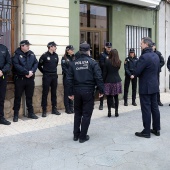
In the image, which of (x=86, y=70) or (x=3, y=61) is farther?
(x=3, y=61)

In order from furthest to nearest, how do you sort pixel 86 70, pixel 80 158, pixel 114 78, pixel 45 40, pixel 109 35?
pixel 109 35 < pixel 45 40 < pixel 114 78 < pixel 86 70 < pixel 80 158

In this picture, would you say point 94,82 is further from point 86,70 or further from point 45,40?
point 45,40

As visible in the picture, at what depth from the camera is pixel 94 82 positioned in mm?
5742

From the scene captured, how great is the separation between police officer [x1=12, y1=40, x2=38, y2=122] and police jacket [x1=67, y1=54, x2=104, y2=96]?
7.01 feet

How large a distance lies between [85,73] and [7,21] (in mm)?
3421

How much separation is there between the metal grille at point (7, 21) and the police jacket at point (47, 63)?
928 mm

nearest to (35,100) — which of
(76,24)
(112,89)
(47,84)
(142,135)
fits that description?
(47,84)

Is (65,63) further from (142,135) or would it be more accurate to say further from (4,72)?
(142,135)

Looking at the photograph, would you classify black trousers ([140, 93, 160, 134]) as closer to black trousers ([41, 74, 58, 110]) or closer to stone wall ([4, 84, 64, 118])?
black trousers ([41, 74, 58, 110])

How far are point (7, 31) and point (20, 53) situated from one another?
2.88 feet

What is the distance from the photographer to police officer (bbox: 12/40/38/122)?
7.42 m

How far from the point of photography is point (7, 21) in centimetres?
790

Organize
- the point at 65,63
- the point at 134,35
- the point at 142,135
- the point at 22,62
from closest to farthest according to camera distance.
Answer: the point at 142,135, the point at 22,62, the point at 65,63, the point at 134,35

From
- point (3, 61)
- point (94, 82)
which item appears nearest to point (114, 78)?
point (94, 82)
